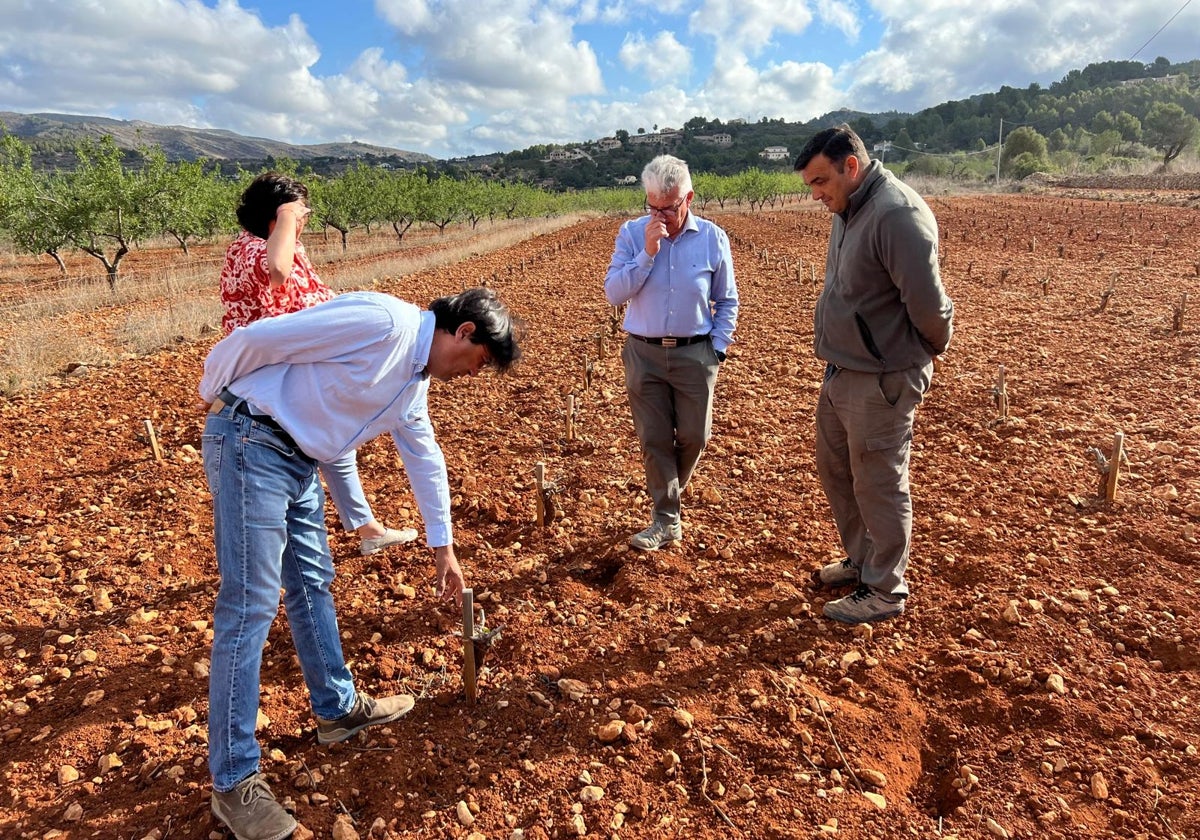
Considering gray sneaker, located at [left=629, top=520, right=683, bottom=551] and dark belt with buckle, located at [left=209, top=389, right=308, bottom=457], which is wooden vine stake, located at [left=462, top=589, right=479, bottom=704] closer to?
dark belt with buckle, located at [left=209, top=389, right=308, bottom=457]

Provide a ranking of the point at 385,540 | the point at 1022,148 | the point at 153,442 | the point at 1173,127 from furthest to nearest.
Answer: the point at 1022,148
the point at 1173,127
the point at 153,442
the point at 385,540

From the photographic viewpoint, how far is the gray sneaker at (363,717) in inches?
89.0

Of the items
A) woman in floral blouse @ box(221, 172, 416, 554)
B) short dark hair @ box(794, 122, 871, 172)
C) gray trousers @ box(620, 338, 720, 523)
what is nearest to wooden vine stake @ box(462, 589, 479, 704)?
woman in floral blouse @ box(221, 172, 416, 554)

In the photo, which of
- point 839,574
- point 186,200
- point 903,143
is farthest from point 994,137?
point 839,574

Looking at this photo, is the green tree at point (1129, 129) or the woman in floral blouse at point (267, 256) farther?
the green tree at point (1129, 129)

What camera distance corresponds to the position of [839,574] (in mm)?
3080

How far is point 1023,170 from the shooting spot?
46.6m

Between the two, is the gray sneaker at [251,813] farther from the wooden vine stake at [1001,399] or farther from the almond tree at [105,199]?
the almond tree at [105,199]

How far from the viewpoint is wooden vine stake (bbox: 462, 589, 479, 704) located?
220cm

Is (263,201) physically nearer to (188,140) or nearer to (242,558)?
(242,558)

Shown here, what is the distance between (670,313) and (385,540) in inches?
75.3

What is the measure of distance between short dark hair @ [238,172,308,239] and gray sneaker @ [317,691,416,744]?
1.96 m

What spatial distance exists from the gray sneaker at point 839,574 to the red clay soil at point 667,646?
0.10m

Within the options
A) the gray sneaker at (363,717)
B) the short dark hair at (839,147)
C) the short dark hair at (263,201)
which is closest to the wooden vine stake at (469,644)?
the gray sneaker at (363,717)
